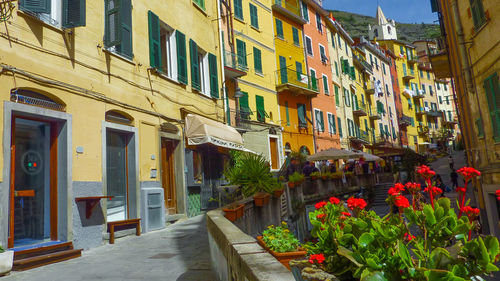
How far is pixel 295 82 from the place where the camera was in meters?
23.8

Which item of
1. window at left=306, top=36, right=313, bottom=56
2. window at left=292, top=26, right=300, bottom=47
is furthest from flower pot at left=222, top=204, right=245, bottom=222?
window at left=306, top=36, right=313, bottom=56

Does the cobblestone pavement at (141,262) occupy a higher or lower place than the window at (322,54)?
lower

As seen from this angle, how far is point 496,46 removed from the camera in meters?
9.62

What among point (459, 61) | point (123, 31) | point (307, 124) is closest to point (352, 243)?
point (123, 31)

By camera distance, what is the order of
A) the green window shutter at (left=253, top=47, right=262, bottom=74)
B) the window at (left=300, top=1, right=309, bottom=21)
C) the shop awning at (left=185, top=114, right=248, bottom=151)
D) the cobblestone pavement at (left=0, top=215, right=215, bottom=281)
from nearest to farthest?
the cobblestone pavement at (left=0, top=215, right=215, bottom=281) → the shop awning at (left=185, top=114, right=248, bottom=151) → the green window shutter at (left=253, top=47, right=262, bottom=74) → the window at (left=300, top=1, right=309, bottom=21)

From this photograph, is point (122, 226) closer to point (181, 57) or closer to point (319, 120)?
point (181, 57)

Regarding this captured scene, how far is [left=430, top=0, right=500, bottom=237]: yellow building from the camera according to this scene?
10.1 metres

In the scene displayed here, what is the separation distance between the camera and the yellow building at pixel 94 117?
6.90 meters

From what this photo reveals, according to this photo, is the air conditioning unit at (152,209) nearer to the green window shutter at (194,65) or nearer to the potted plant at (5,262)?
the potted plant at (5,262)

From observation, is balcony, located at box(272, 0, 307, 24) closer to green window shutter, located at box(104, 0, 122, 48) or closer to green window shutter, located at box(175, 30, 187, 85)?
green window shutter, located at box(175, 30, 187, 85)

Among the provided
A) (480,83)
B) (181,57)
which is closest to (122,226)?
(181,57)

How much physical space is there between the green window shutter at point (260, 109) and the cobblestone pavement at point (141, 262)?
1280cm

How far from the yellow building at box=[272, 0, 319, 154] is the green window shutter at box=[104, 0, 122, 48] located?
14151 millimetres

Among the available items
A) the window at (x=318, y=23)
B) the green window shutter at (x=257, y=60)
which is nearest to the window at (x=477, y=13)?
the green window shutter at (x=257, y=60)
